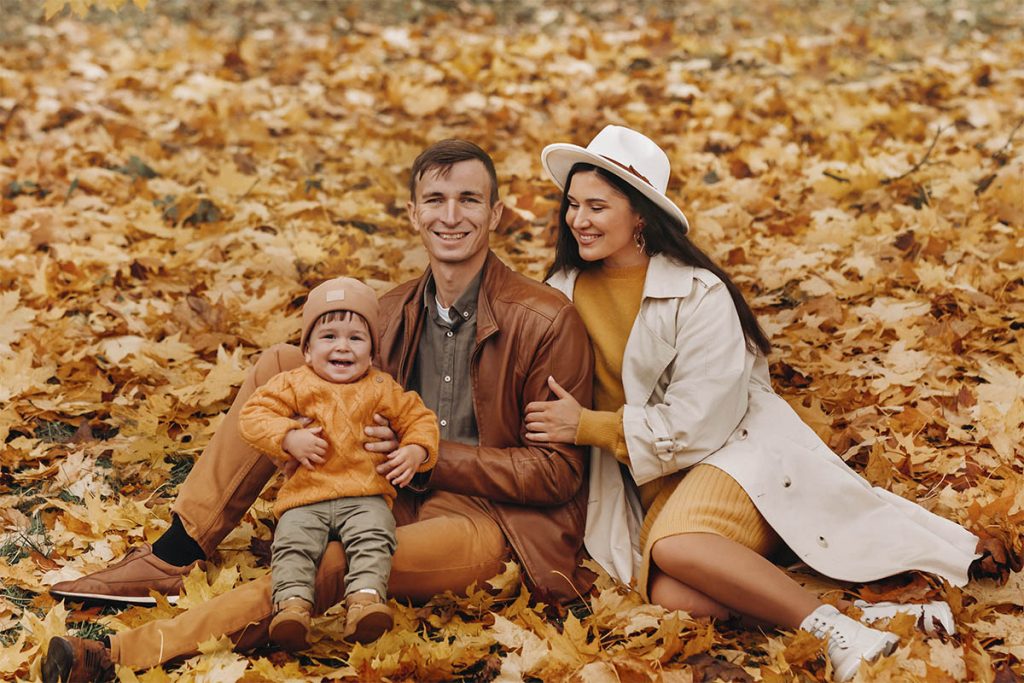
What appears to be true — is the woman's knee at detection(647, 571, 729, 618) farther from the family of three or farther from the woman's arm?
the woman's arm

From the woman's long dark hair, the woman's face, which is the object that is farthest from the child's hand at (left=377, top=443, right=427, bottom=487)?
the woman's long dark hair

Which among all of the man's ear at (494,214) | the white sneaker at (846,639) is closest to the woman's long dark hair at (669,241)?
the man's ear at (494,214)

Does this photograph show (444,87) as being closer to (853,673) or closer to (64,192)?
(64,192)

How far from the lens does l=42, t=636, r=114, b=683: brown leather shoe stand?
2807 mm

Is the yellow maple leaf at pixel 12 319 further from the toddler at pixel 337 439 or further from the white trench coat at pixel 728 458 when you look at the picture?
the white trench coat at pixel 728 458

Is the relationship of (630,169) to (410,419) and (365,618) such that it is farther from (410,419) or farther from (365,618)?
(365,618)

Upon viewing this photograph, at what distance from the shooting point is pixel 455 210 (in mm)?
3400

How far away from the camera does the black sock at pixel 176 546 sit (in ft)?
11.2

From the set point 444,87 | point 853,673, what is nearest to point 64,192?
point 444,87

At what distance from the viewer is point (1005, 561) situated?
3.28 meters

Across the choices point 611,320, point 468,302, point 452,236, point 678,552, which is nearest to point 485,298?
point 468,302

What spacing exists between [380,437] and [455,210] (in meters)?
0.78

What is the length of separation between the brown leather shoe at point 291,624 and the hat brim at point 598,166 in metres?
1.59

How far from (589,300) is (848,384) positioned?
1435mm
